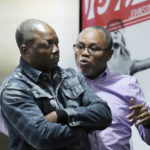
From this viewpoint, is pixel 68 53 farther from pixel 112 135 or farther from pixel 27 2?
pixel 112 135

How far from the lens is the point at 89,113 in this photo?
1.10m

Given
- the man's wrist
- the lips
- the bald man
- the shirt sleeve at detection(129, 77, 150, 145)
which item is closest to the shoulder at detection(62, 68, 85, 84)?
the bald man

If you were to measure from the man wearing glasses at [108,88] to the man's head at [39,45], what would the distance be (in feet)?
1.43

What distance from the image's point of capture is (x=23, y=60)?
115 cm

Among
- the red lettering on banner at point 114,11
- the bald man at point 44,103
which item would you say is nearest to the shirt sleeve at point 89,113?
the bald man at point 44,103

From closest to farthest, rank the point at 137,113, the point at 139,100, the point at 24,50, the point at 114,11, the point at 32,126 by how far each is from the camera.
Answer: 1. the point at 32,126
2. the point at 24,50
3. the point at 137,113
4. the point at 139,100
5. the point at 114,11

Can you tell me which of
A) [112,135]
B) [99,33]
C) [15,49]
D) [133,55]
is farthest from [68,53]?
[112,135]

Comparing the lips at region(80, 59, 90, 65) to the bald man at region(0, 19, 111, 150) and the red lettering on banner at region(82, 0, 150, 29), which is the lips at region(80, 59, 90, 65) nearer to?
the bald man at region(0, 19, 111, 150)

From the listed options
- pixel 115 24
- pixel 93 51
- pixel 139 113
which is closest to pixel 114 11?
pixel 115 24

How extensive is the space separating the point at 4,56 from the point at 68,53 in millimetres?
526

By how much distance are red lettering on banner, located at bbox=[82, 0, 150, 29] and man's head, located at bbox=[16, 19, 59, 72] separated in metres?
0.97

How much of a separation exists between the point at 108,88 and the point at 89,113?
486 mm

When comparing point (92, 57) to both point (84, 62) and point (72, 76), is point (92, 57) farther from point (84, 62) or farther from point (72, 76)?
point (72, 76)

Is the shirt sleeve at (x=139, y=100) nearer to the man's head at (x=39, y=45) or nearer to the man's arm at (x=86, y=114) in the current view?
the man's arm at (x=86, y=114)
